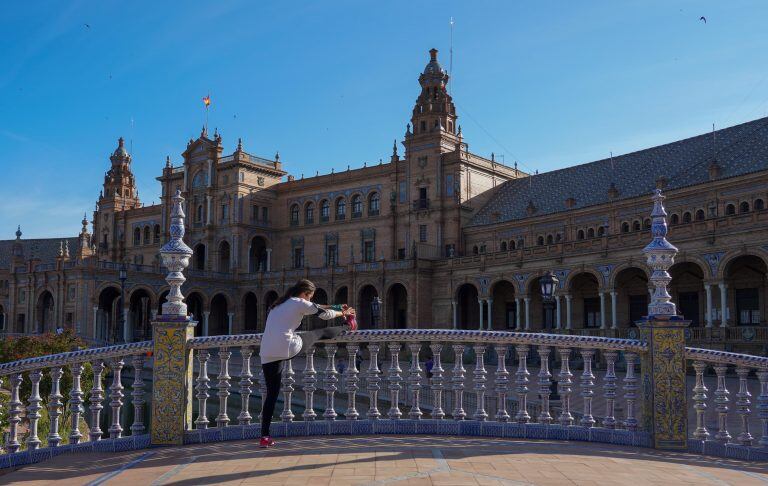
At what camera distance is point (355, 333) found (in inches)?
335

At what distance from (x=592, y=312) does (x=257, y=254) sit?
31960mm

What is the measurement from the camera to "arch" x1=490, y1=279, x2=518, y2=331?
4469 centimetres

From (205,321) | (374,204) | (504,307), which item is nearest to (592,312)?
(504,307)

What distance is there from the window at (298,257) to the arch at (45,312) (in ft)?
60.4

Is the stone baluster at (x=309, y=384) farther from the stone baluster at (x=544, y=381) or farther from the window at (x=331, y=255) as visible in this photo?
the window at (x=331, y=255)

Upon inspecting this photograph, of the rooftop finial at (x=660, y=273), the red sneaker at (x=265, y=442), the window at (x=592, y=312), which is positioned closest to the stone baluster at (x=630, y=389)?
the rooftop finial at (x=660, y=273)

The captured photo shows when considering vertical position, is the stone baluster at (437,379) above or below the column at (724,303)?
below

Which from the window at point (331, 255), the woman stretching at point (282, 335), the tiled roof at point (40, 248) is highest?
the tiled roof at point (40, 248)

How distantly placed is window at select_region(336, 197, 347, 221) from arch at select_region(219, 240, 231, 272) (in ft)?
32.5

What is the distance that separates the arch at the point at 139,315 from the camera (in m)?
55.0

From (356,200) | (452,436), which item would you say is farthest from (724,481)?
(356,200)

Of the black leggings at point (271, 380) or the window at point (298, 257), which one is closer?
the black leggings at point (271, 380)

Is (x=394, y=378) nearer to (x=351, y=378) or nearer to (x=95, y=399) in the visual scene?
(x=351, y=378)

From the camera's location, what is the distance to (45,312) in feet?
183
